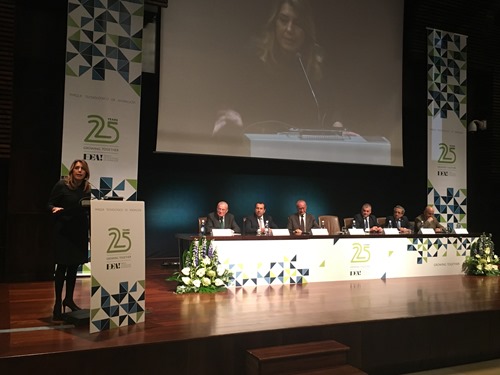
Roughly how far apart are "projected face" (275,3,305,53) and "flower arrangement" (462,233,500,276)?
4.20 metres

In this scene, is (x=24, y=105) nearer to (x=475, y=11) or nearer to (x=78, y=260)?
(x=78, y=260)

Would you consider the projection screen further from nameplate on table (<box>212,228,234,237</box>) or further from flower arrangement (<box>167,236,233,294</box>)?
flower arrangement (<box>167,236,233,294</box>)

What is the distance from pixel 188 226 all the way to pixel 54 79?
307 centimetres

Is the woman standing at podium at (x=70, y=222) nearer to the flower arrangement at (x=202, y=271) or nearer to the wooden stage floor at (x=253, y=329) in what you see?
the wooden stage floor at (x=253, y=329)

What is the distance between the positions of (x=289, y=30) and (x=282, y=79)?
0.84 metres

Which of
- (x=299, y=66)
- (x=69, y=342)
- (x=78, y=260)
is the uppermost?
(x=299, y=66)

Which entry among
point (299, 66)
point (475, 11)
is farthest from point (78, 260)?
point (475, 11)

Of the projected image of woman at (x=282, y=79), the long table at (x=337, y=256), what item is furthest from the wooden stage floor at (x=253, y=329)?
the projected image of woman at (x=282, y=79)

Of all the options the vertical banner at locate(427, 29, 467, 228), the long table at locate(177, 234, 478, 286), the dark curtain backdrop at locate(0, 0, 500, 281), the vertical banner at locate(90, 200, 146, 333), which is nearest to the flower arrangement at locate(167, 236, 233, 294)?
the long table at locate(177, 234, 478, 286)

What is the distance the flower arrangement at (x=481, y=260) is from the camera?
662 centimetres

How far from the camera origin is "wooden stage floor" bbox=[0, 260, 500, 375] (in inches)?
113

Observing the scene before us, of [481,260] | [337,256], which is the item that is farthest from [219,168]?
[481,260]

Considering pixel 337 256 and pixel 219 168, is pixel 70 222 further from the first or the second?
pixel 219 168

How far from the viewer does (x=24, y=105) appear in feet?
19.6
